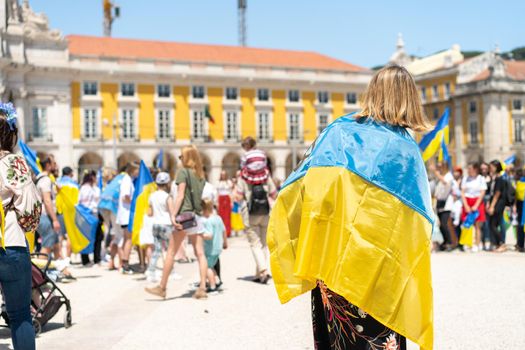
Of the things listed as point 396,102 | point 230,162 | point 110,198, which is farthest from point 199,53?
point 396,102

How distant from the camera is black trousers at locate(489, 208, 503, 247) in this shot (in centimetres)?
1364

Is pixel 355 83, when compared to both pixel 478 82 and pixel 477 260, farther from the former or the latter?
pixel 477 260

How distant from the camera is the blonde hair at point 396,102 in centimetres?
309

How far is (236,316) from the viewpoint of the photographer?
684 centimetres

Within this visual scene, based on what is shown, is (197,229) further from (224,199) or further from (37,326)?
(224,199)

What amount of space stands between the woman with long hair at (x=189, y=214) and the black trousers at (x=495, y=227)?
7.62 metres

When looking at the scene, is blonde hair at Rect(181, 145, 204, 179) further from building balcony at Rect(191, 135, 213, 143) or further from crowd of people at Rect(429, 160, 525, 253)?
building balcony at Rect(191, 135, 213, 143)

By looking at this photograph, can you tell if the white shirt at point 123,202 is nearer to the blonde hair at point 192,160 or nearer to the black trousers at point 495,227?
the blonde hair at point 192,160

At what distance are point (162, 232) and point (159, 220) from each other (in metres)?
0.24

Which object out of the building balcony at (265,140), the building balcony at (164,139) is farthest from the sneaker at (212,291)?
the building balcony at (265,140)

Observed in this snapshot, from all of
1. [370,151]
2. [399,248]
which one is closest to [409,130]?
[370,151]

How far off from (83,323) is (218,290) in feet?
7.78

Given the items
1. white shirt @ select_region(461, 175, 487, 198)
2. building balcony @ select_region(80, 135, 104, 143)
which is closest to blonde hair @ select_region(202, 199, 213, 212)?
white shirt @ select_region(461, 175, 487, 198)

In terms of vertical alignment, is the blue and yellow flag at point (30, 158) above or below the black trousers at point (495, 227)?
above
